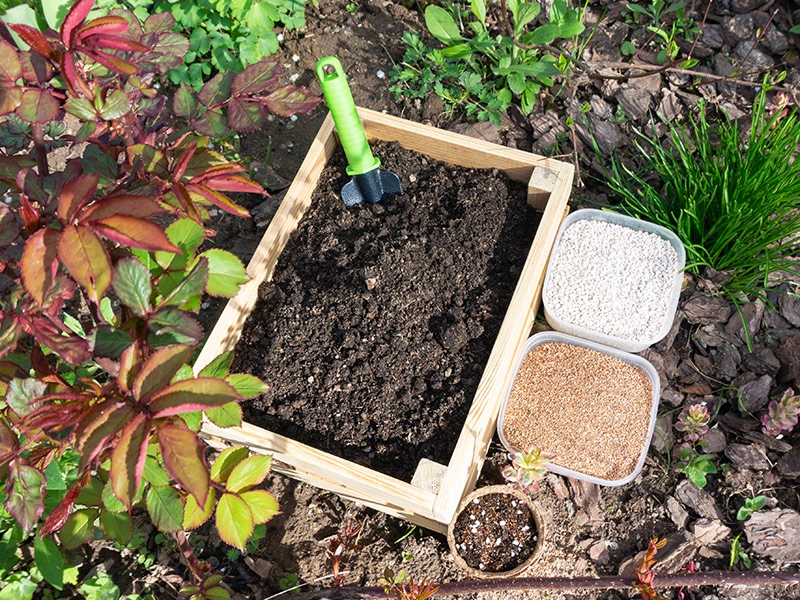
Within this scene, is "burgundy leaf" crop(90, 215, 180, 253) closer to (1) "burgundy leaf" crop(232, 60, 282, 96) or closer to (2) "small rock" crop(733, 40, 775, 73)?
(1) "burgundy leaf" crop(232, 60, 282, 96)

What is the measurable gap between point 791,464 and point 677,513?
0.39 meters

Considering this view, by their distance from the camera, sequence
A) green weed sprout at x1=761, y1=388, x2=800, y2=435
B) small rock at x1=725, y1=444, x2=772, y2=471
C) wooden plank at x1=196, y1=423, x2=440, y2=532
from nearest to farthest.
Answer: wooden plank at x1=196, y1=423, x2=440, y2=532 < green weed sprout at x1=761, y1=388, x2=800, y2=435 < small rock at x1=725, y1=444, x2=772, y2=471

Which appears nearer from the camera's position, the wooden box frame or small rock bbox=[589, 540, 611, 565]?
the wooden box frame

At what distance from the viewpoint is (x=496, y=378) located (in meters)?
1.80

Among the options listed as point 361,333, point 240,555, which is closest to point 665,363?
point 361,333

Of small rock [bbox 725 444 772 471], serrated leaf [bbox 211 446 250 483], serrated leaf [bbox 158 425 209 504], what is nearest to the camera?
A: serrated leaf [bbox 158 425 209 504]

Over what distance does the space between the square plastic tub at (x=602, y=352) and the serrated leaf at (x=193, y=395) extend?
1211mm

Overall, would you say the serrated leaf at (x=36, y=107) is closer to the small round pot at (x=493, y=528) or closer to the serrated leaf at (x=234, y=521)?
the serrated leaf at (x=234, y=521)

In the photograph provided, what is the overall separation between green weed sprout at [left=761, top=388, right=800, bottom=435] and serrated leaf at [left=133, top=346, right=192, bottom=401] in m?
1.79

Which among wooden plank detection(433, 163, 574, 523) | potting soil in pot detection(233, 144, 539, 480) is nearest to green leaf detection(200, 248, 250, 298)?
potting soil in pot detection(233, 144, 539, 480)

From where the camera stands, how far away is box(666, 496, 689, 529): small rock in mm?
2047

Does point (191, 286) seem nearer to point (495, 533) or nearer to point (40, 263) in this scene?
point (40, 263)

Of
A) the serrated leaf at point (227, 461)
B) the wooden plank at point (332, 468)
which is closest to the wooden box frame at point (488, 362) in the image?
the wooden plank at point (332, 468)

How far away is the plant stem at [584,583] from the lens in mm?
1704
